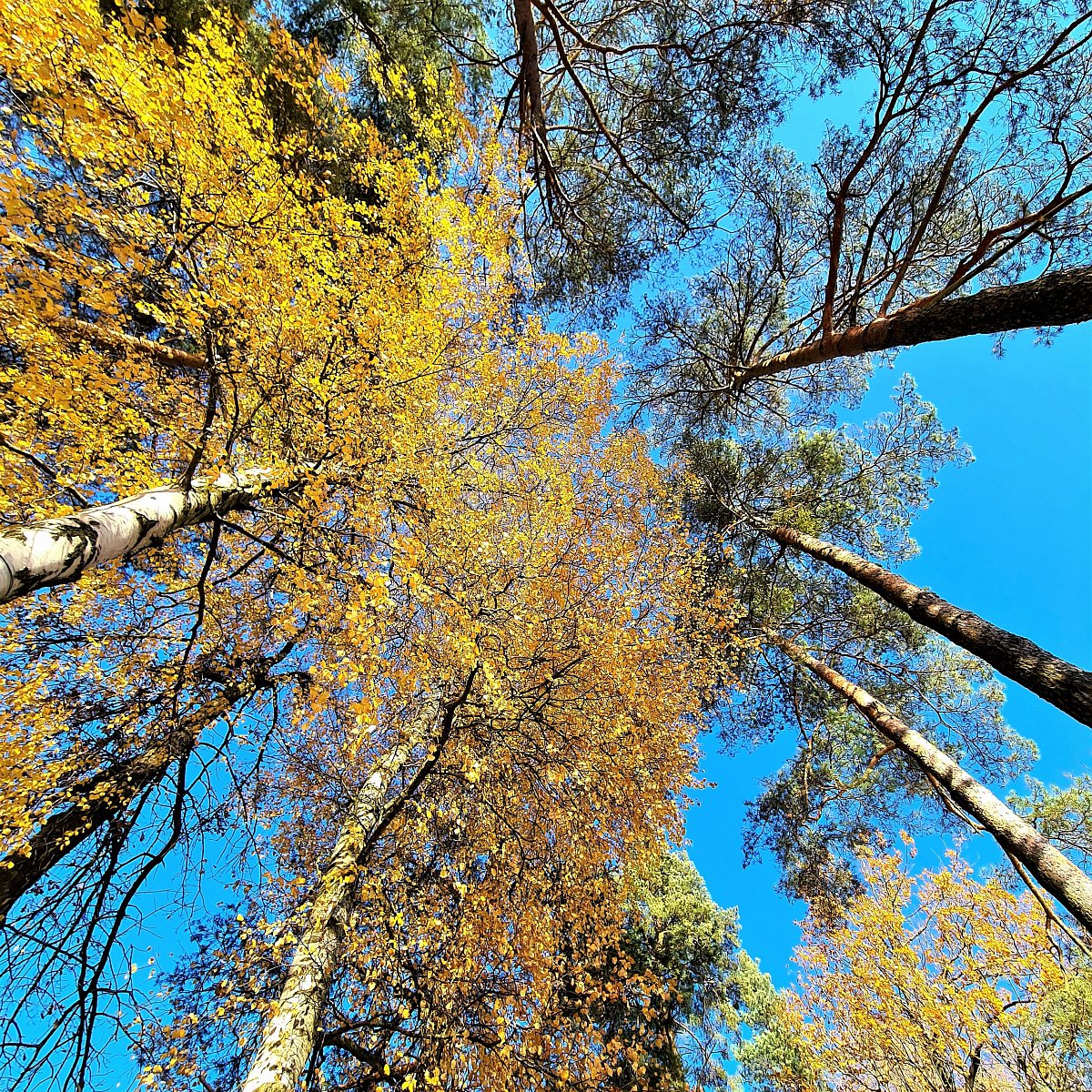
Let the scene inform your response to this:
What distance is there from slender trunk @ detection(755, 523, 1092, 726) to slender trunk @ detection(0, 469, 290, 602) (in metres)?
5.88

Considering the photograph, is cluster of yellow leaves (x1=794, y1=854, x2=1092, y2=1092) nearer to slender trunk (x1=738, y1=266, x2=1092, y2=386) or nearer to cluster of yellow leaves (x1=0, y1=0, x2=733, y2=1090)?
cluster of yellow leaves (x1=0, y1=0, x2=733, y2=1090)

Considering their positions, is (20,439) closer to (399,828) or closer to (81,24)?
(81,24)

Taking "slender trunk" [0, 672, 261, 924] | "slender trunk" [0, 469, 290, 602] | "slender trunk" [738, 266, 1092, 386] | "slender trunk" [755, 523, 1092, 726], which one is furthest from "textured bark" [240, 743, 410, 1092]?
"slender trunk" [738, 266, 1092, 386]

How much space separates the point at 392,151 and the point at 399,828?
821 centimetres

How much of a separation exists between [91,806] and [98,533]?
2795mm

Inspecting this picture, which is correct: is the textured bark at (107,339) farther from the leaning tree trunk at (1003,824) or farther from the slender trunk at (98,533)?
the leaning tree trunk at (1003,824)

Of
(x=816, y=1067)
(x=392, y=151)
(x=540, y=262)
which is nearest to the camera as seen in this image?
(x=392, y=151)

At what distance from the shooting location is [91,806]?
3.70 m

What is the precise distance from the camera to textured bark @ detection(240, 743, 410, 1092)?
9.00 ft

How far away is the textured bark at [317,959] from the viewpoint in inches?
108

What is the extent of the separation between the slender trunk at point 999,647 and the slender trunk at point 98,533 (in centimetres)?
588

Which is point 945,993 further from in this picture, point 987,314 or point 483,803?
point 987,314

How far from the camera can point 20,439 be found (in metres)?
3.40

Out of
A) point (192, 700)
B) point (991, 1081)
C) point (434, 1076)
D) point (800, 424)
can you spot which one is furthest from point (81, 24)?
point (991, 1081)
